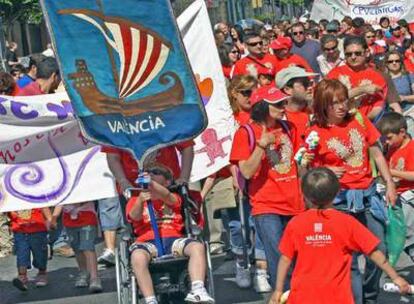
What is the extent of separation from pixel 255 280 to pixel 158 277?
210cm

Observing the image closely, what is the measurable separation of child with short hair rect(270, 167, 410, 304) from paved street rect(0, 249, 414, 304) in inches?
106

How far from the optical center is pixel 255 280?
9.83 m

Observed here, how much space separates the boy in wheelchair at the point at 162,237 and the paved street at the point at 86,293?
1693 millimetres

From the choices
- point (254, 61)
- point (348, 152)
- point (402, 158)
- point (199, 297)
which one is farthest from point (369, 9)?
point (199, 297)

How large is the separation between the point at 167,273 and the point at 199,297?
0.43m

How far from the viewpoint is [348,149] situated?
8.01m

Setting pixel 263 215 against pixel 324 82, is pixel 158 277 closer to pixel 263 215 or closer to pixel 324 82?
pixel 263 215

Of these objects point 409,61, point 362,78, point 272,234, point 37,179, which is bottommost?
point 272,234

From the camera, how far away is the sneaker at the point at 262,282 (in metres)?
9.74

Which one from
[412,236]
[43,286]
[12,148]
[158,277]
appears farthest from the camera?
[43,286]

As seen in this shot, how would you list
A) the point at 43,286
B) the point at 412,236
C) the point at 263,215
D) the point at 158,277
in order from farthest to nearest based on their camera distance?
the point at 43,286 → the point at 412,236 → the point at 263,215 → the point at 158,277

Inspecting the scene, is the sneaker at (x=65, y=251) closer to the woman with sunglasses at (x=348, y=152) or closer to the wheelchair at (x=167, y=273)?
the wheelchair at (x=167, y=273)

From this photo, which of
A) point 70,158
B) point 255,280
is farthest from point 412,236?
point 70,158

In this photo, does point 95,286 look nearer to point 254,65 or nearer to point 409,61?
point 254,65
